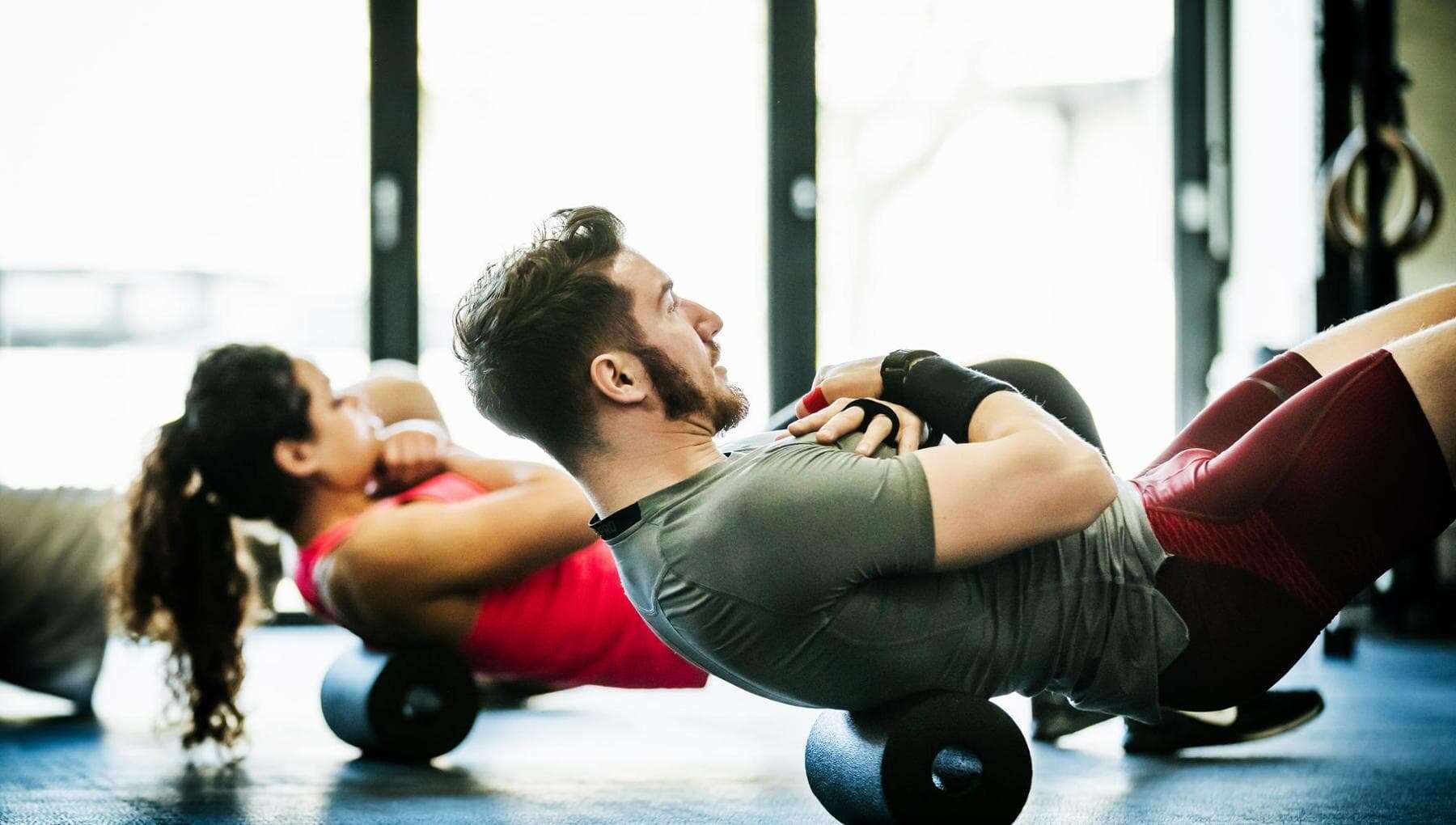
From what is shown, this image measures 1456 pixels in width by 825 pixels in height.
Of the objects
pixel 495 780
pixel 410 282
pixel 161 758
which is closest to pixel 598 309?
pixel 495 780

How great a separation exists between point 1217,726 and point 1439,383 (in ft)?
2.65

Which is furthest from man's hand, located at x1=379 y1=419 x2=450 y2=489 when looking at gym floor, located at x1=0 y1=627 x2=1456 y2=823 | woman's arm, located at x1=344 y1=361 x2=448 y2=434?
gym floor, located at x1=0 y1=627 x2=1456 y2=823

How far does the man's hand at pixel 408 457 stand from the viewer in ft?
6.68

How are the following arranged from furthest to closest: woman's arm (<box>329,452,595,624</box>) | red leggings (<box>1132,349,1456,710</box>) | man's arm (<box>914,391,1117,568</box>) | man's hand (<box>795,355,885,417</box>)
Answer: woman's arm (<box>329,452,595,624</box>), man's hand (<box>795,355,885,417</box>), red leggings (<box>1132,349,1456,710</box>), man's arm (<box>914,391,1117,568</box>)

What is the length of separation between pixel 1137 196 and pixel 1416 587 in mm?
1602

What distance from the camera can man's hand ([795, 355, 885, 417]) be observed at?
1375mm

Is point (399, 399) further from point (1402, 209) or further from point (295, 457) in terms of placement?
Answer: point (1402, 209)

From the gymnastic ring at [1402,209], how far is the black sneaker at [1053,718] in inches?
74.3

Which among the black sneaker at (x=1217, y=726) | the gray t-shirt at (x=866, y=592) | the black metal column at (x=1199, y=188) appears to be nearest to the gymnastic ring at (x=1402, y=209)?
the black metal column at (x=1199, y=188)

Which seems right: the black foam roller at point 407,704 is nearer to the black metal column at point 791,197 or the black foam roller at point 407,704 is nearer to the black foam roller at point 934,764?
the black foam roller at point 934,764

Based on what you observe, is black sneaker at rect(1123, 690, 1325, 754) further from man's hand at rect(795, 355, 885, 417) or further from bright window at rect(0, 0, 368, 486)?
bright window at rect(0, 0, 368, 486)

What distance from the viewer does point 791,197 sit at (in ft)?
12.8

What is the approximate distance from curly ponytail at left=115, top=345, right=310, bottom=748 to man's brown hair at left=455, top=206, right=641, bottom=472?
0.83m

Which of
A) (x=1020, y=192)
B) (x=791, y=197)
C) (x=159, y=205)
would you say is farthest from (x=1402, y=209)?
(x=159, y=205)
